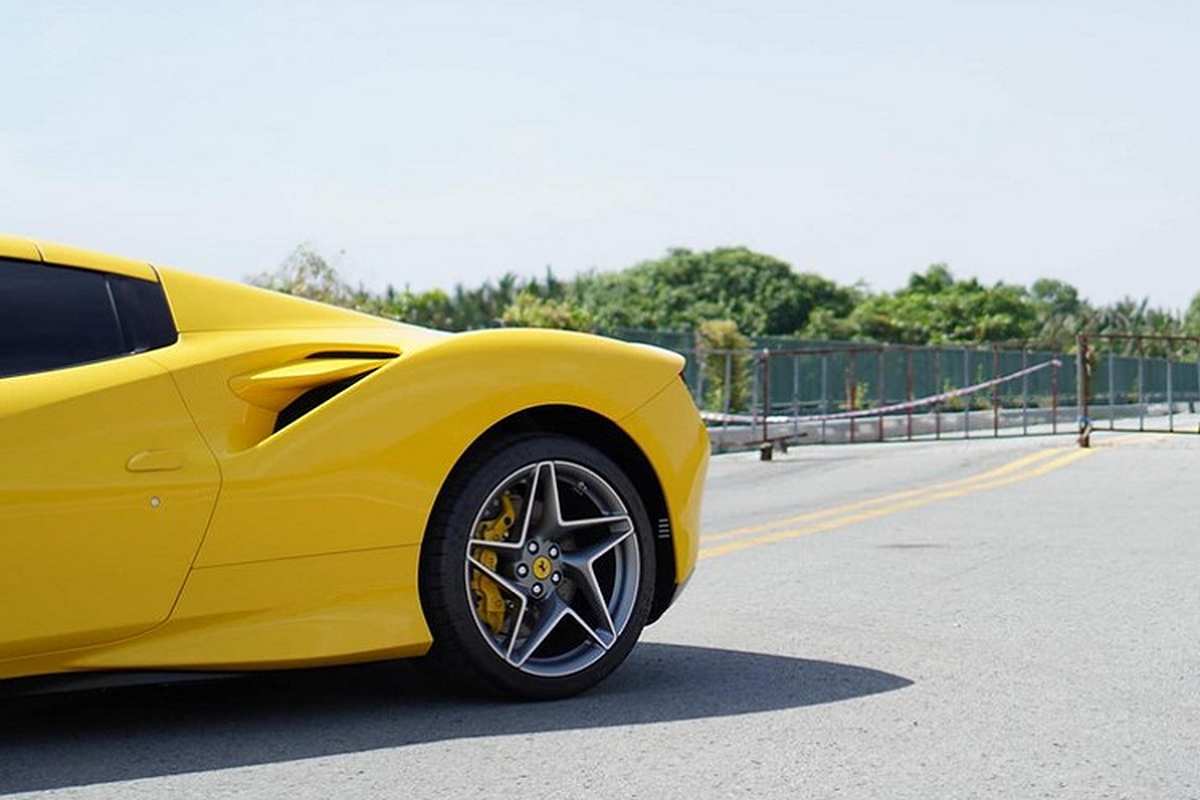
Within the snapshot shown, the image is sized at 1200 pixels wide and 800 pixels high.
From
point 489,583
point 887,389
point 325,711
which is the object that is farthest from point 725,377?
point 325,711

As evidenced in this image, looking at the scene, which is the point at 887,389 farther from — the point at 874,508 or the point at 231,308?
the point at 231,308

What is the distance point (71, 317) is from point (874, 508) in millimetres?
9443

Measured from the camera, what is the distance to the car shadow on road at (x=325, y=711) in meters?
4.34

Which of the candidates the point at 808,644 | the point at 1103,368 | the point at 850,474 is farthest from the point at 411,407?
the point at 1103,368

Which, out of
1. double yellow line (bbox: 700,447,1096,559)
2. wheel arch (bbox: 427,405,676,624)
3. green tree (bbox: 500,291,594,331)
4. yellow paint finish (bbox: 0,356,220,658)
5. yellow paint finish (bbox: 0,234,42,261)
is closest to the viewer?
yellow paint finish (bbox: 0,356,220,658)

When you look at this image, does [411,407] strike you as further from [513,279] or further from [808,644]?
[513,279]

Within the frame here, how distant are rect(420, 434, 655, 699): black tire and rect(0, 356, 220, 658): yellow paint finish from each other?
0.71 m

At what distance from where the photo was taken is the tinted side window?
4527 mm

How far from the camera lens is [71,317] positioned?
464 cm

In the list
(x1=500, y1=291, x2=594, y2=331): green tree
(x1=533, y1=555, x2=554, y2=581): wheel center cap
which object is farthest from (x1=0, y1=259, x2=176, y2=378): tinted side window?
(x1=500, y1=291, x2=594, y2=331): green tree

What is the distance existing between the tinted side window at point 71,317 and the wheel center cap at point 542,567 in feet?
3.85

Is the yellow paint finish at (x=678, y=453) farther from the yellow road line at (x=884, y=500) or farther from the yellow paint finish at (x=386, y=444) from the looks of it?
the yellow road line at (x=884, y=500)

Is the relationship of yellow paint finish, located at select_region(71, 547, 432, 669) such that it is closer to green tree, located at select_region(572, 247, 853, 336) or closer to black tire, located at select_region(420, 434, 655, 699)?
black tire, located at select_region(420, 434, 655, 699)

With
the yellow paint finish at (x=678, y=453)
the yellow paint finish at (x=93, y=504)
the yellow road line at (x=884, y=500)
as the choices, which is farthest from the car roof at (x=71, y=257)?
the yellow road line at (x=884, y=500)
